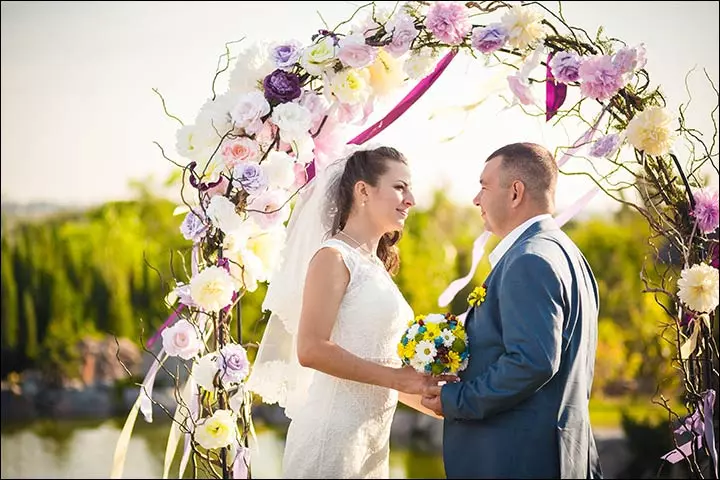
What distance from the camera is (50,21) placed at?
42.1ft

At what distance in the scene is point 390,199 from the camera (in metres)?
4.03

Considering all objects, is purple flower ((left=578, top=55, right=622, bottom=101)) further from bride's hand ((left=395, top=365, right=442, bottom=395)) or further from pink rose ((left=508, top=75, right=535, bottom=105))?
bride's hand ((left=395, top=365, right=442, bottom=395))

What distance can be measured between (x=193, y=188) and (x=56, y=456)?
7.97 meters

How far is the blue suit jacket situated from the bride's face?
2.19 ft

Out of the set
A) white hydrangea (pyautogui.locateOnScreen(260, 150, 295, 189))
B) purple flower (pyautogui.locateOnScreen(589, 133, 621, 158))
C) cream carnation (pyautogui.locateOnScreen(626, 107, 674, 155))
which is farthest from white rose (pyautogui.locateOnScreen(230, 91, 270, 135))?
cream carnation (pyautogui.locateOnScreen(626, 107, 674, 155))

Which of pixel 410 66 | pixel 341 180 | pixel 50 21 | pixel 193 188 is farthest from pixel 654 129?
pixel 50 21

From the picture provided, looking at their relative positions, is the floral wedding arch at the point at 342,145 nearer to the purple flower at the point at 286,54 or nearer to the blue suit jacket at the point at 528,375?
the purple flower at the point at 286,54

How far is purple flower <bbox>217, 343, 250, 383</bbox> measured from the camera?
4043 millimetres

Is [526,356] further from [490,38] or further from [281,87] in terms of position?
[281,87]

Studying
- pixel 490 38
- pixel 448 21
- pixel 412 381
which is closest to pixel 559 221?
pixel 490 38

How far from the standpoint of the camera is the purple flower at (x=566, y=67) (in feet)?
13.4

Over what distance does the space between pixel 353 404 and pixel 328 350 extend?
0.31 m

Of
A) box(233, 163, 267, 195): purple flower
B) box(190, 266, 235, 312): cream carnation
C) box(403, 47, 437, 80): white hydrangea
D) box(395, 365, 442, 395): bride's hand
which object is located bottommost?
box(395, 365, 442, 395): bride's hand

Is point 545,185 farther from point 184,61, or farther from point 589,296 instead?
point 184,61
